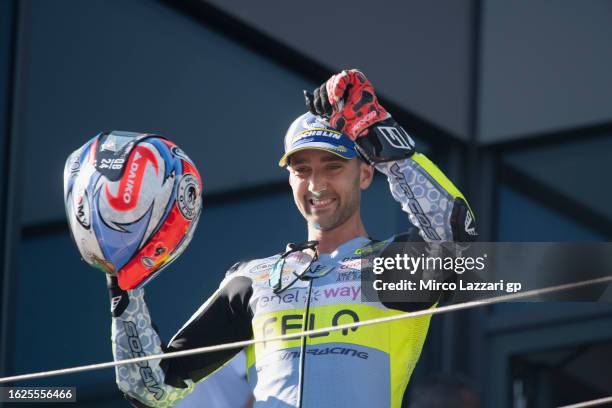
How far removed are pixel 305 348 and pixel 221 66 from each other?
333 cm

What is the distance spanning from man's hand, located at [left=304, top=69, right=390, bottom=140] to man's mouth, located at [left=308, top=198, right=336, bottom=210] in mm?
315

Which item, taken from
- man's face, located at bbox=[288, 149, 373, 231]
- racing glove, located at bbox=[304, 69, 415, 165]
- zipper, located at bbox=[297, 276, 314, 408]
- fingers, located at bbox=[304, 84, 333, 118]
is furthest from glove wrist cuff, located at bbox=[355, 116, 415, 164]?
zipper, located at bbox=[297, 276, 314, 408]

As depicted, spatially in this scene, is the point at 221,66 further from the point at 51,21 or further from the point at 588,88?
the point at 588,88

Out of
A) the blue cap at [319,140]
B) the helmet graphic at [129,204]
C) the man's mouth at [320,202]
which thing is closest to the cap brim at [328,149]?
the blue cap at [319,140]

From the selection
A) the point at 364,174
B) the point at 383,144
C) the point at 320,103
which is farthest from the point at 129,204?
the point at 364,174

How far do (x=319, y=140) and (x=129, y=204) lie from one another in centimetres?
67

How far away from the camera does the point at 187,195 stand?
4754 millimetres

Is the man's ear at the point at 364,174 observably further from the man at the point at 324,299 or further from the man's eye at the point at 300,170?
the man's eye at the point at 300,170

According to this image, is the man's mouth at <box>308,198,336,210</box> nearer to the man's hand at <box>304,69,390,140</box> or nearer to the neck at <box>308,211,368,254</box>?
the neck at <box>308,211,368,254</box>

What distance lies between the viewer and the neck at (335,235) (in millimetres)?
5086

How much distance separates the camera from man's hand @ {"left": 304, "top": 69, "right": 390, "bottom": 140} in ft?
15.5

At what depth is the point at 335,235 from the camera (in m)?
5.09

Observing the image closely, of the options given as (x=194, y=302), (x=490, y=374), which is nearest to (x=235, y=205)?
(x=194, y=302)

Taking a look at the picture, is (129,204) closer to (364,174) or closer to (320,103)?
(320,103)
